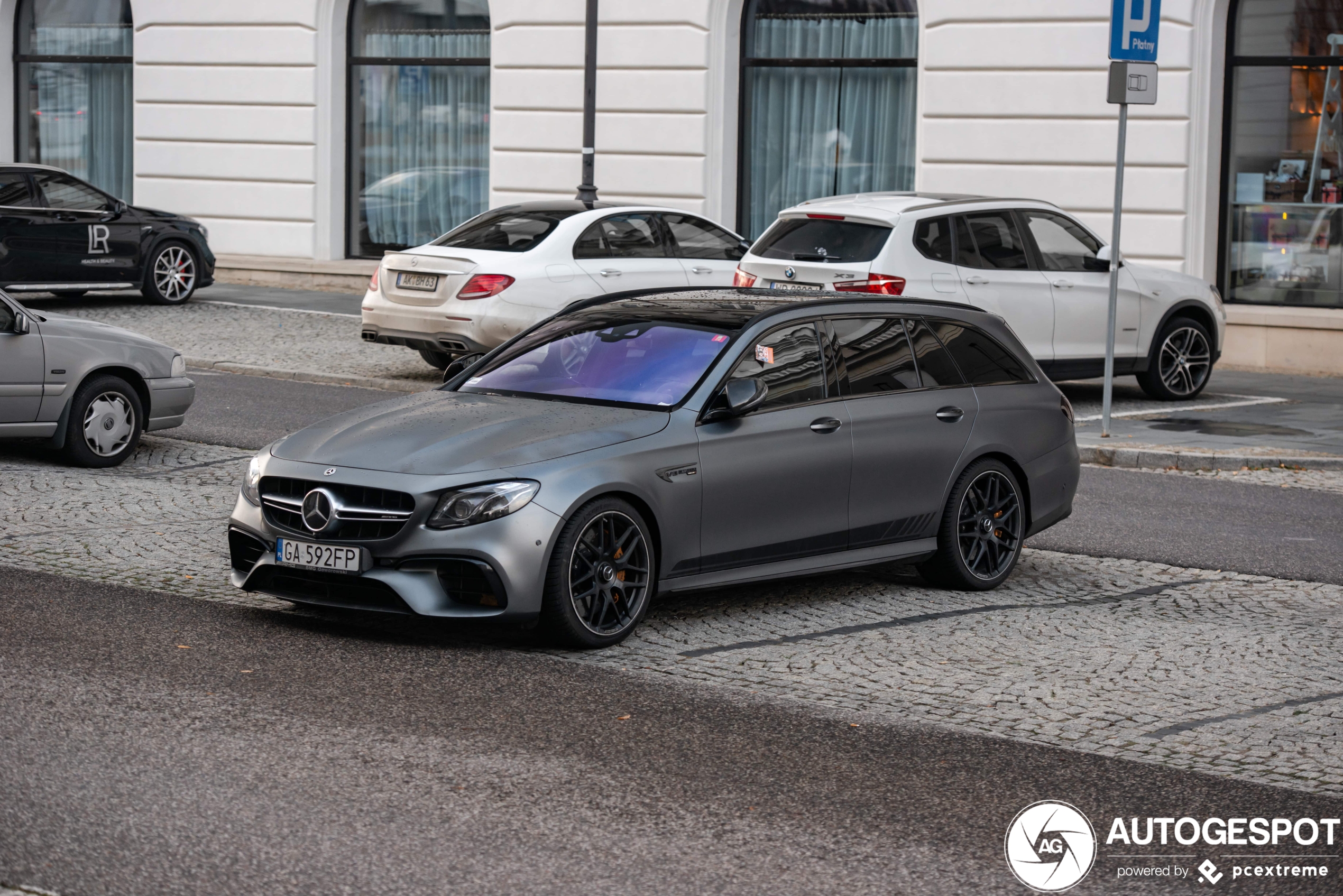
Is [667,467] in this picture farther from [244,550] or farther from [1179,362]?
[1179,362]

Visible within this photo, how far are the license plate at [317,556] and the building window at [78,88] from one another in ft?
67.1

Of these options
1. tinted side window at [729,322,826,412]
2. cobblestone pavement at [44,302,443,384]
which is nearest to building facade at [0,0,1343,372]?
cobblestone pavement at [44,302,443,384]

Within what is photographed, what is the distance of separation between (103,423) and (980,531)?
18.8ft

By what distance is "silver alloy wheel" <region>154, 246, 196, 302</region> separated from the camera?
2130cm

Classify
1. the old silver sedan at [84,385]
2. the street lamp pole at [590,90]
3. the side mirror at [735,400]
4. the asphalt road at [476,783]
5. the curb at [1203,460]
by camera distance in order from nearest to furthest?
the asphalt road at [476,783]
the side mirror at [735,400]
the old silver sedan at [84,385]
the curb at [1203,460]
the street lamp pole at [590,90]

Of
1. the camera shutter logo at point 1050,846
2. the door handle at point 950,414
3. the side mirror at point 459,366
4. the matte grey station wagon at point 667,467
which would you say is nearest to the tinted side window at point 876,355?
the matte grey station wagon at point 667,467

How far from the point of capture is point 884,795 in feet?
18.0

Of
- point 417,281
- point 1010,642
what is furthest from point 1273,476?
point 417,281

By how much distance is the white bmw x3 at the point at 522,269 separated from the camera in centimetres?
1499

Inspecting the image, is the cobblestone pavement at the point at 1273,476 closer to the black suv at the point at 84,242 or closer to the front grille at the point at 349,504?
the front grille at the point at 349,504

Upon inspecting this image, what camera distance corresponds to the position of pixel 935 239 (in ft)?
48.7

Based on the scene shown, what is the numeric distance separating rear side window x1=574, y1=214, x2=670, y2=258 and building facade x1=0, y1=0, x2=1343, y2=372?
5.35 metres

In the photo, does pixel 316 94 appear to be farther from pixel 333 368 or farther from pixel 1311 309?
pixel 1311 309

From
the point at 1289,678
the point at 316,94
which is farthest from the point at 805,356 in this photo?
the point at 316,94
